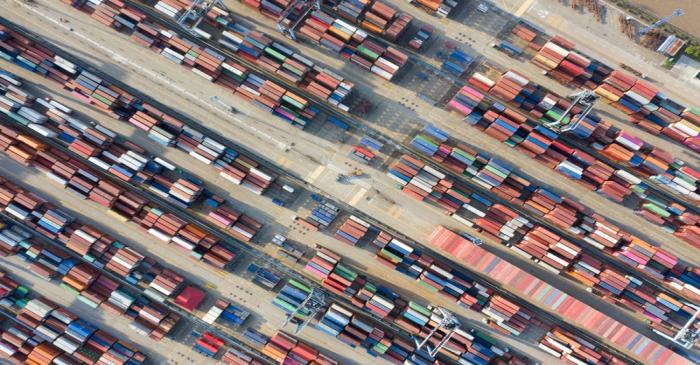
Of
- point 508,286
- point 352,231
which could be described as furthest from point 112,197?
point 508,286

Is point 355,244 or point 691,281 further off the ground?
point 691,281

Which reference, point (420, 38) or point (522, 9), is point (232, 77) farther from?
point (522, 9)

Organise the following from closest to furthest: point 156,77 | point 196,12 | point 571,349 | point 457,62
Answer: point 196,12
point 571,349
point 156,77
point 457,62

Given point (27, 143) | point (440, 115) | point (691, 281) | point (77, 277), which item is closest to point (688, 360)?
point (691, 281)

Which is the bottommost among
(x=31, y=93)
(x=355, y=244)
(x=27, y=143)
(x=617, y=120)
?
(x=27, y=143)

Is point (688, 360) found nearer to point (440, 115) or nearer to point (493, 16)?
point (440, 115)

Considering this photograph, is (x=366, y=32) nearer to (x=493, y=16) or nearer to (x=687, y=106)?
Answer: (x=493, y=16)
